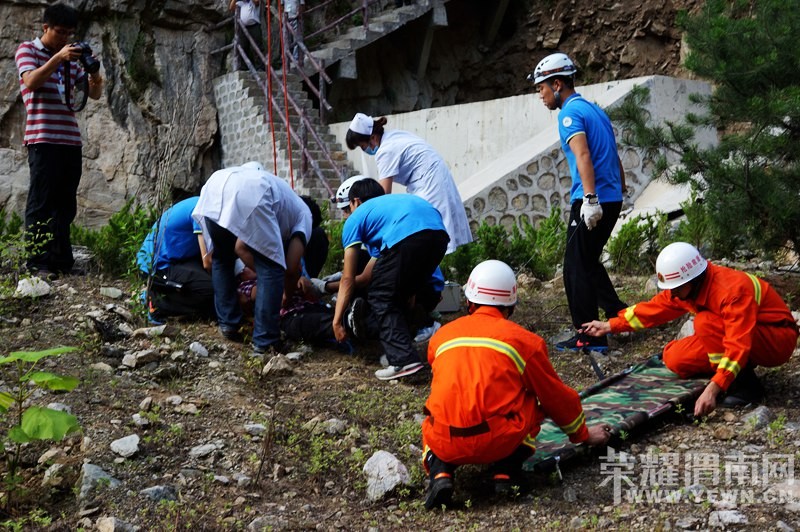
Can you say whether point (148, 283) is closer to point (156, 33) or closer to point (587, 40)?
point (156, 33)

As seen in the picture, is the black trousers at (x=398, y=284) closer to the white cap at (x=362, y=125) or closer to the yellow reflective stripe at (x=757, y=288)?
the white cap at (x=362, y=125)

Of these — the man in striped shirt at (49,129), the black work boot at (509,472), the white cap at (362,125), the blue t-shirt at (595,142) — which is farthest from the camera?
the white cap at (362,125)

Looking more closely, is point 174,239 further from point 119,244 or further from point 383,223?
point 383,223

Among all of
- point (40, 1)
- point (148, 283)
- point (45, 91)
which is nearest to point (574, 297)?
point (148, 283)

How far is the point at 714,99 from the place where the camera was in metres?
5.75

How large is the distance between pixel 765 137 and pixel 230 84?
11765mm

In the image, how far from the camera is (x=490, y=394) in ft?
11.2

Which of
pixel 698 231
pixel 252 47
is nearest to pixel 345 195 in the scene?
pixel 698 231

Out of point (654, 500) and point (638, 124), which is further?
point (638, 124)

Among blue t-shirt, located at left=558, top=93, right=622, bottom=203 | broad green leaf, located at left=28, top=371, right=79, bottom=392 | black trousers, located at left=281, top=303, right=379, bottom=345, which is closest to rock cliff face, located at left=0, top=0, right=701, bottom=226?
black trousers, located at left=281, top=303, right=379, bottom=345

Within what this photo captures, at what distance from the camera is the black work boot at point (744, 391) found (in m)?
4.27

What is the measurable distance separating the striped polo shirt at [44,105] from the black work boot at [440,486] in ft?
12.1

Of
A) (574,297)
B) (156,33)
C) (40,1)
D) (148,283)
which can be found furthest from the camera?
(156,33)

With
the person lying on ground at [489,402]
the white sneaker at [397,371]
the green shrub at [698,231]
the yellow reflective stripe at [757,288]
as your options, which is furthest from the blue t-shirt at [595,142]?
the green shrub at [698,231]
